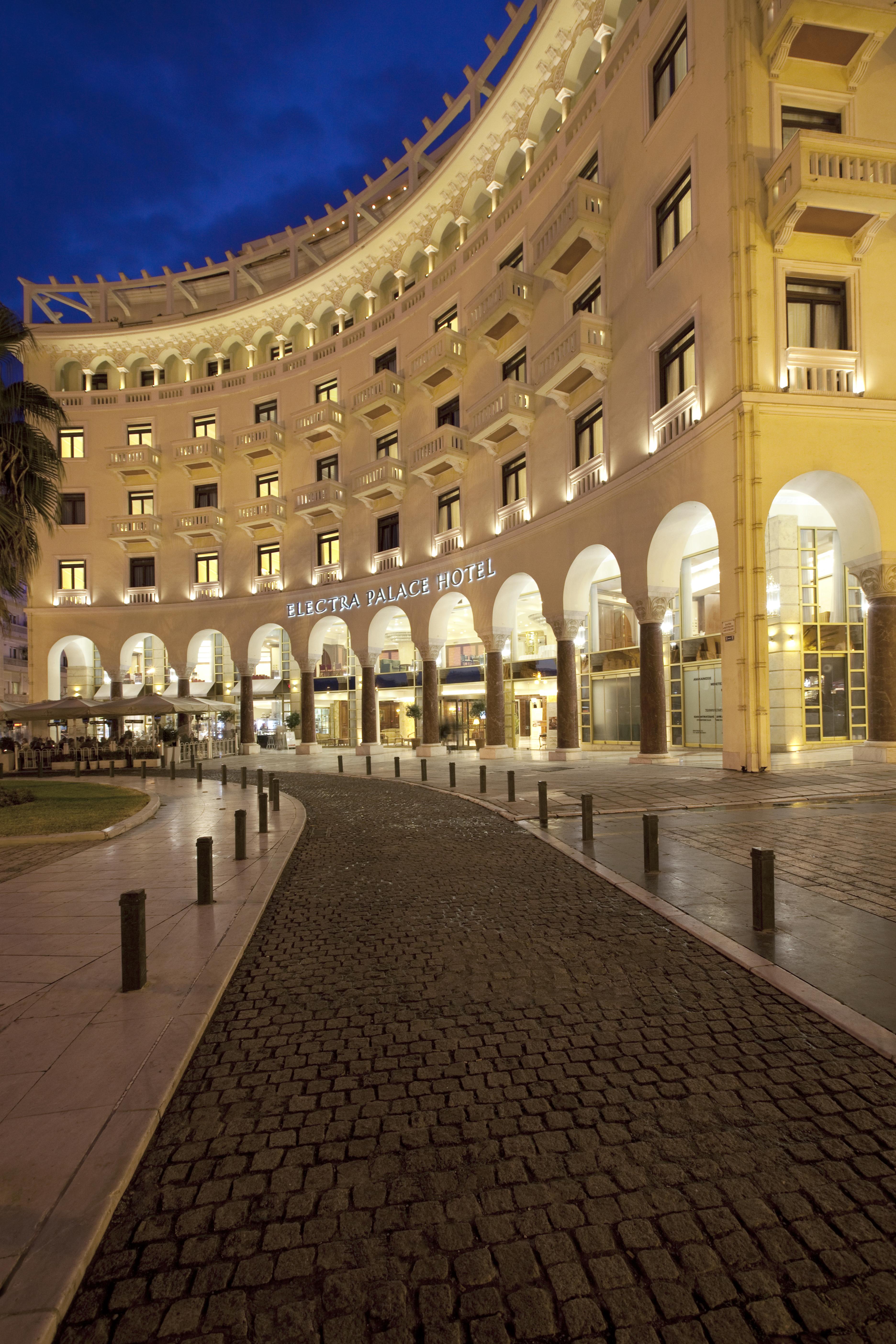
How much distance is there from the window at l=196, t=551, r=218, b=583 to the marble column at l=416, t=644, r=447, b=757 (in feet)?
47.1

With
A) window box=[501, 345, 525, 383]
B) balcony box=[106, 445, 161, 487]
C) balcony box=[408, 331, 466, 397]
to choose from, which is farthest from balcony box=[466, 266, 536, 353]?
balcony box=[106, 445, 161, 487]

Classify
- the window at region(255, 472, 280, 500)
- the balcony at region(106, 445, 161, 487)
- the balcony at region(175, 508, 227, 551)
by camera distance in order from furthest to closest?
the balcony at region(106, 445, 161, 487) → the window at region(255, 472, 280, 500) → the balcony at region(175, 508, 227, 551)

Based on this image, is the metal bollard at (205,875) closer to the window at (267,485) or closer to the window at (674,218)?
the window at (674,218)

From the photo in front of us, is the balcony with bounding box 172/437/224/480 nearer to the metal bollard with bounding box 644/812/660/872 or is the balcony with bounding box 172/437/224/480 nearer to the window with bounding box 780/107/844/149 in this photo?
the window with bounding box 780/107/844/149

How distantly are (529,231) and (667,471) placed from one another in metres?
12.3

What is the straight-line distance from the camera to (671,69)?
1741 centimetres

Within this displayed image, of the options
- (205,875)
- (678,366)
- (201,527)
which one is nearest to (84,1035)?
(205,875)

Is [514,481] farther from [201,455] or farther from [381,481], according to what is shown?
[201,455]

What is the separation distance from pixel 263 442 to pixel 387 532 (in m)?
8.62

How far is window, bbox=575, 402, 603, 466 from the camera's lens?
20.1m

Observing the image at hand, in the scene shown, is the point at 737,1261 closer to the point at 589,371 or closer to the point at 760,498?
the point at 760,498

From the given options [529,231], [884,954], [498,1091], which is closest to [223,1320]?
[498,1091]

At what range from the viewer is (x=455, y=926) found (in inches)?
235

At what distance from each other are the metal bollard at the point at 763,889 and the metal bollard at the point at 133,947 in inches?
191
